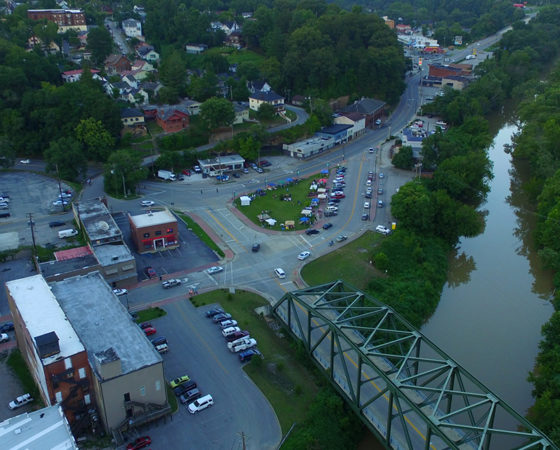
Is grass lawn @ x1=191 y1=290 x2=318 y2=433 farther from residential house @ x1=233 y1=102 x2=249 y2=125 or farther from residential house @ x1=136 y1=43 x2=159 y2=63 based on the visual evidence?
residential house @ x1=136 y1=43 x2=159 y2=63

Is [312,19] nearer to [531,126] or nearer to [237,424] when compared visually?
[531,126]

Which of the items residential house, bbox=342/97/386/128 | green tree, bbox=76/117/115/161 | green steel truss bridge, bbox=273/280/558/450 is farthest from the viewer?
residential house, bbox=342/97/386/128

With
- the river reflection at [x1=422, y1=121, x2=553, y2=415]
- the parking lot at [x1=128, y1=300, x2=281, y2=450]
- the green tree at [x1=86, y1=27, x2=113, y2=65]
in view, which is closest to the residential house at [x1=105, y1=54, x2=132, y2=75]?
the green tree at [x1=86, y1=27, x2=113, y2=65]

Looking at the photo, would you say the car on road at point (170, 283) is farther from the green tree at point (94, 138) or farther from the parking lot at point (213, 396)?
the green tree at point (94, 138)

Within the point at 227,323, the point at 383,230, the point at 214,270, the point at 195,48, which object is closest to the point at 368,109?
the point at 195,48

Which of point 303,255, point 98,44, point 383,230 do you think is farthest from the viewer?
point 98,44

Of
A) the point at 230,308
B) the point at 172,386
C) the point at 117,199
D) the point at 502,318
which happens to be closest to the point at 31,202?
the point at 117,199

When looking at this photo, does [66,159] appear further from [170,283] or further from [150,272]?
[170,283]
